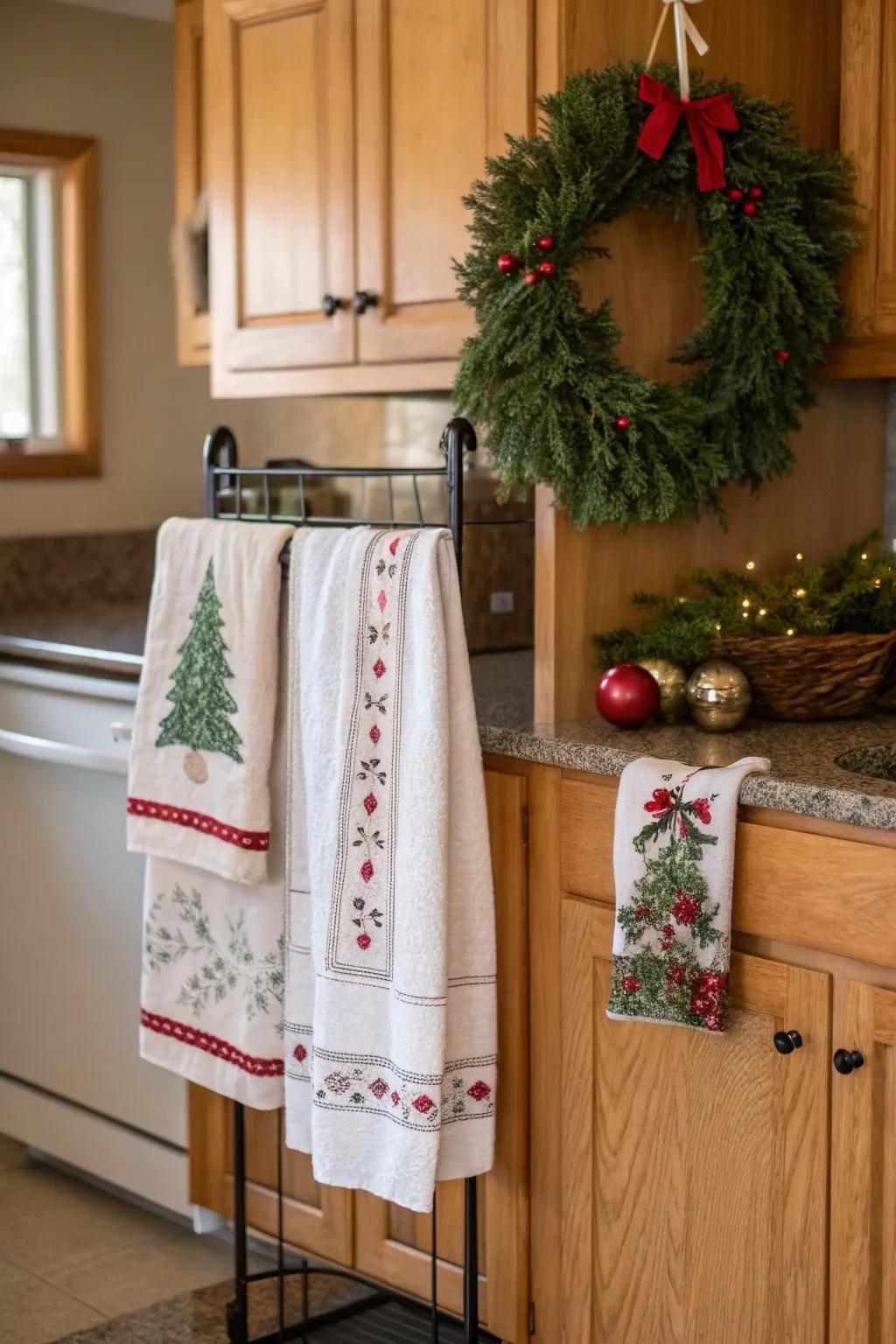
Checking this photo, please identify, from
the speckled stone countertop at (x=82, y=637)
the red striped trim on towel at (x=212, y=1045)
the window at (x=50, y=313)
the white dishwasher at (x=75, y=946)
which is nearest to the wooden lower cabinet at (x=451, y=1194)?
the white dishwasher at (x=75, y=946)

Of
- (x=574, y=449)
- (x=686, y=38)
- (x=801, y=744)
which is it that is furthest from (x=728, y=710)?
(x=686, y=38)

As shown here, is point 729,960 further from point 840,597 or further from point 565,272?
point 565,272

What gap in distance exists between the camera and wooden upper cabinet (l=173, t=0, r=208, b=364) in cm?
326

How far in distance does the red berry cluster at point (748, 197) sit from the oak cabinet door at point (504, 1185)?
78 centimetres

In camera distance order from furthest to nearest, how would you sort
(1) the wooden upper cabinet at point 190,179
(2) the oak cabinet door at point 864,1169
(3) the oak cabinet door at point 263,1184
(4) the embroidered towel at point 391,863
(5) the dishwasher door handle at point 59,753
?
(1) the wooden upper cabinet at point 190,179 < (5) the dishwasher door handle at point 59,753 < (3) the oak cabinet door at point 263,1184 < (4) the embroidered towel at point 391,863 < (2) the oak cabinet door at point 864,1169

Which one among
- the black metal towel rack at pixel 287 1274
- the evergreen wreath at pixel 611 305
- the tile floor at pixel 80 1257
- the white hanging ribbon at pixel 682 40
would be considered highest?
the white hanging ribbon at pixel 682 40

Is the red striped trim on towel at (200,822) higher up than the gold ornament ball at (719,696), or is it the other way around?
the gold ornament ball at (719,696)

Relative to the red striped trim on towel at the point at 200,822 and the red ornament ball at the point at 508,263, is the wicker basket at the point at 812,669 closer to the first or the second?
the red ornament ball at the point at 508,263

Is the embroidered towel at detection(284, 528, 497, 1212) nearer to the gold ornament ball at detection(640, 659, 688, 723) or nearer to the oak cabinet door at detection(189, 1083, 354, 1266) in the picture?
the gold ornament ball at detection(640, 659, 688, 723)

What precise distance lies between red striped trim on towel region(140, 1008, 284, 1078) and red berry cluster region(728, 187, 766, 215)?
51.5 inches

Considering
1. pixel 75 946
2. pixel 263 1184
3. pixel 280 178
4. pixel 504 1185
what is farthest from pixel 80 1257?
pixel 280 178

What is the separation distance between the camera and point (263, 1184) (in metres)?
2.58

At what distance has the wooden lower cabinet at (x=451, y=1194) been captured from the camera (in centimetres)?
214

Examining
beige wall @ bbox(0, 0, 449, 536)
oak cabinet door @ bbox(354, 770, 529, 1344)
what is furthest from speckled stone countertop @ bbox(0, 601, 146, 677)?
oak cabinet door @ bbox(354, 770, 529, 1344)
